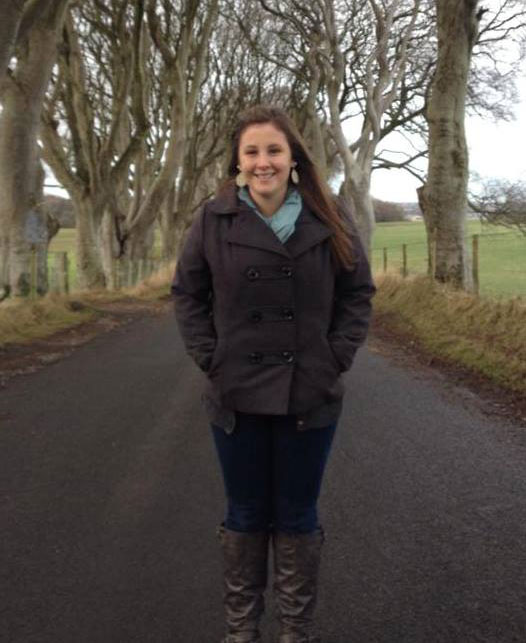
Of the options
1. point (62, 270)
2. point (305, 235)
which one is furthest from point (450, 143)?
point (305, 235)

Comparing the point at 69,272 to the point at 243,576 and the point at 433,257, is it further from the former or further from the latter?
the point at 243,576

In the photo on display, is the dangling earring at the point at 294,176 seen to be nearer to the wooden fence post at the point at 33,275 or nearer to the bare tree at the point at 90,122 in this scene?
the wooden fence post at the point at 33,275

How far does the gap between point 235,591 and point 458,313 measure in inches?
320

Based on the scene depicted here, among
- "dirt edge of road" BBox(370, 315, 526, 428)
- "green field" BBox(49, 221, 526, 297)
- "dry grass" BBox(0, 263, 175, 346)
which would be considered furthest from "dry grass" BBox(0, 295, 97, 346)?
"green field" BBox(49, 221, 526, 297)

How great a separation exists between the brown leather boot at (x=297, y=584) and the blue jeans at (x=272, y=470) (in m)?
0.06

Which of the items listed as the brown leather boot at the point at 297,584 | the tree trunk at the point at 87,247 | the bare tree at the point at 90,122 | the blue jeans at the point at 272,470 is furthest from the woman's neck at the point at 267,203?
the tree trunk at the point at 87,247

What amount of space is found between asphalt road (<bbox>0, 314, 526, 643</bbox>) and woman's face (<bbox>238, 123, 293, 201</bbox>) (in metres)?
1.83

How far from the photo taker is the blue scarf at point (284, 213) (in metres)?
2.60

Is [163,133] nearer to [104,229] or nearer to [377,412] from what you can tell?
[104,229]

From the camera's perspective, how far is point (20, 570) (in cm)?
336

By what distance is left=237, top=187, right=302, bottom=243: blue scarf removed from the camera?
8.52 ft

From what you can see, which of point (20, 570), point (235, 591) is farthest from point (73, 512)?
point (235, 591)

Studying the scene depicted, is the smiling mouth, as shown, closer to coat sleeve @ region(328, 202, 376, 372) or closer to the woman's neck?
the woman's neck

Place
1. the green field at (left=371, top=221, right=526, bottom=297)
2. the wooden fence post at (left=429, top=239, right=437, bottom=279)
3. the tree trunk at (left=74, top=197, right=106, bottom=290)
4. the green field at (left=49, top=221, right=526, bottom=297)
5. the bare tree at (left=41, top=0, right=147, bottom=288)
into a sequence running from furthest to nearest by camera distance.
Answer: the green field at (left=371, top=221, right=526, bottom=297) → the green field at (left=49, top=221, right=526, bottom=297) → the tree trunk at (left=74, top=197, right=106, bottom=290) → the bare tree at (left=41, top=0, right=147, bottom=288) → the wooden fence post at (left=429, top=239, right=437, bottom=279)
